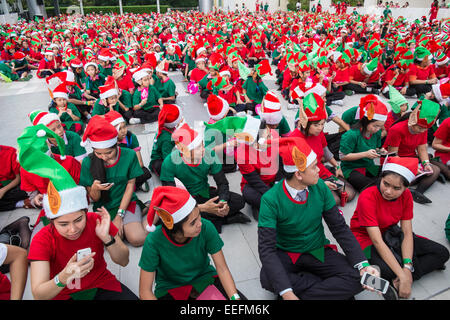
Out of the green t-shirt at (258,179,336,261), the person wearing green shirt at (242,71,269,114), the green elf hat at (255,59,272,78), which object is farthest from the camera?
the person wearing green shirt at (242,71,269,114)

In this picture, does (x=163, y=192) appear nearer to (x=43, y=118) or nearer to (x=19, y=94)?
(x=43, y=118)

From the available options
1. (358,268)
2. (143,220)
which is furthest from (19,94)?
(358,268)

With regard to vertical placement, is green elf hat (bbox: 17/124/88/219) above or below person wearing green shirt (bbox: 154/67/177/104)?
above

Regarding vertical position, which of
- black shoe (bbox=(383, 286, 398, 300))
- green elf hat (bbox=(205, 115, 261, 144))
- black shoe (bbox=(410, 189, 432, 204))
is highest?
green elf hat (bbox=(205, 115, 261, 144))

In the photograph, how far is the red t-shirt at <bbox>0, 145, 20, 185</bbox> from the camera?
11.5ft

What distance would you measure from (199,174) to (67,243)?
1461 mm

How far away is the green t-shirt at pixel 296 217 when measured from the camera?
222 centimetres

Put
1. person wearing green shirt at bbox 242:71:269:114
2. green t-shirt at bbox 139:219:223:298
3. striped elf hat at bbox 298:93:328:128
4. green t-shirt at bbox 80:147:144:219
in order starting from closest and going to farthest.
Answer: green t-shirt at bbox 139:219:223:298, green t-shirt at bbox 80:147:144:219, striped elf hat at bbox 298:93:328:128, person wearing green shirt at bbox 242:71:269:114

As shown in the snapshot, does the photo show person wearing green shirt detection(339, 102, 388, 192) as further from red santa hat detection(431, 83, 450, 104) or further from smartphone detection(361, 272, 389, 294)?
smartphone detection(361, 272, 389, 294)

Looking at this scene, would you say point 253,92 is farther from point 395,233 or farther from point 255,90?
point 395,233

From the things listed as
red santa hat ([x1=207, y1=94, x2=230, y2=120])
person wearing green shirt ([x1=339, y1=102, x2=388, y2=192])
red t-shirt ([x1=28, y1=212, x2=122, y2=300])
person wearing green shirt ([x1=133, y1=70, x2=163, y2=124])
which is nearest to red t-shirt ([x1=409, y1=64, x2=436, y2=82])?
person wearing green shirt ([x1=339, y1=102, x2=388, y2=192])

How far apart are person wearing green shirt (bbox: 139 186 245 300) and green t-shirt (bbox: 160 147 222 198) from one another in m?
1.08

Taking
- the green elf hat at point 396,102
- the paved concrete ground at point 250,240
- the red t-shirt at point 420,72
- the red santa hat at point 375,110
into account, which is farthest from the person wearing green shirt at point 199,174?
the red t-shirt at point 420,72
